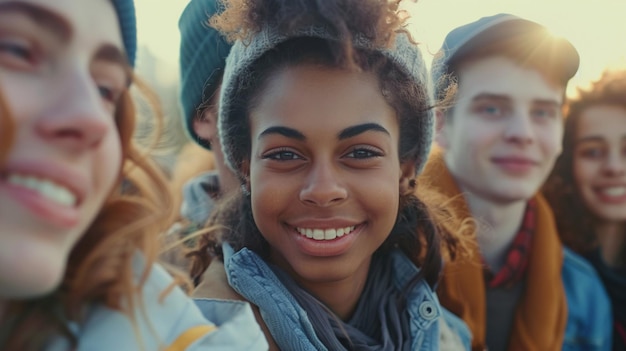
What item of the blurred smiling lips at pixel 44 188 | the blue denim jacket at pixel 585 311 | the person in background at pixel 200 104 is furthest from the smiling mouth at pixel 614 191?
the blurred smiling lips at pixel 44 188

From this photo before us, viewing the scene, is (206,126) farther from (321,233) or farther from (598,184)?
(598,184)

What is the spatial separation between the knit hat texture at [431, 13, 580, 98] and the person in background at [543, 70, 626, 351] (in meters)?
0.36

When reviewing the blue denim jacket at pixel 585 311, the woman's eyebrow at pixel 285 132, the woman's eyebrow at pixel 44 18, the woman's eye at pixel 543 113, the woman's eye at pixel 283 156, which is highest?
the woman's eyebrow at pixel 44 18

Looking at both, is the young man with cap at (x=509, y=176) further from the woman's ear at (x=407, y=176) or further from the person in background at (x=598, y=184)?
the woman's ear at (x=407, y=176)

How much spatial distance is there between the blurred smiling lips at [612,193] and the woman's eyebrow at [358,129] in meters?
1.63

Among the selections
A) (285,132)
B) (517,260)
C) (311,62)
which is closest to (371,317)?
(285,132)

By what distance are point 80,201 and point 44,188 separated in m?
0.07

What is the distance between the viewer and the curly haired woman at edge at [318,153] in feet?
4.69

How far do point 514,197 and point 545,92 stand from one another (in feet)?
1.39

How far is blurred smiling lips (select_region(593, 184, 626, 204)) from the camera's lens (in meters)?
2.68

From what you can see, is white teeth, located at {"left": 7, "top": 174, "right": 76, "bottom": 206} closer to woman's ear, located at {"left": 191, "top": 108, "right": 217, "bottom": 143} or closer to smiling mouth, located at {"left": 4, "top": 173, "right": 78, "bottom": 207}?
smiling mouth, located at {"left": 4, "top": 173, "right": 78, "bottom": 207}

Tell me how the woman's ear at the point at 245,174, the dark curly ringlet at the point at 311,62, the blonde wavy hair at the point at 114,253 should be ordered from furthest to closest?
the woman's ear at the point at 245,174 → the dark curly ringlet at the point at 311,62 → the blonde wavy hair at the point at 114,253

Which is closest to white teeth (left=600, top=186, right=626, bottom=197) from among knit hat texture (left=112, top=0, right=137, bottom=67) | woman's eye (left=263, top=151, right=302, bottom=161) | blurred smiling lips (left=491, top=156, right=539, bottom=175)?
blurred smiling lips (left=491, top=156, right=539, bottom=175)

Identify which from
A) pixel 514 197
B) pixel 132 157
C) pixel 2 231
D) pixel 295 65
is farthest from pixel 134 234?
pixel 514 197
